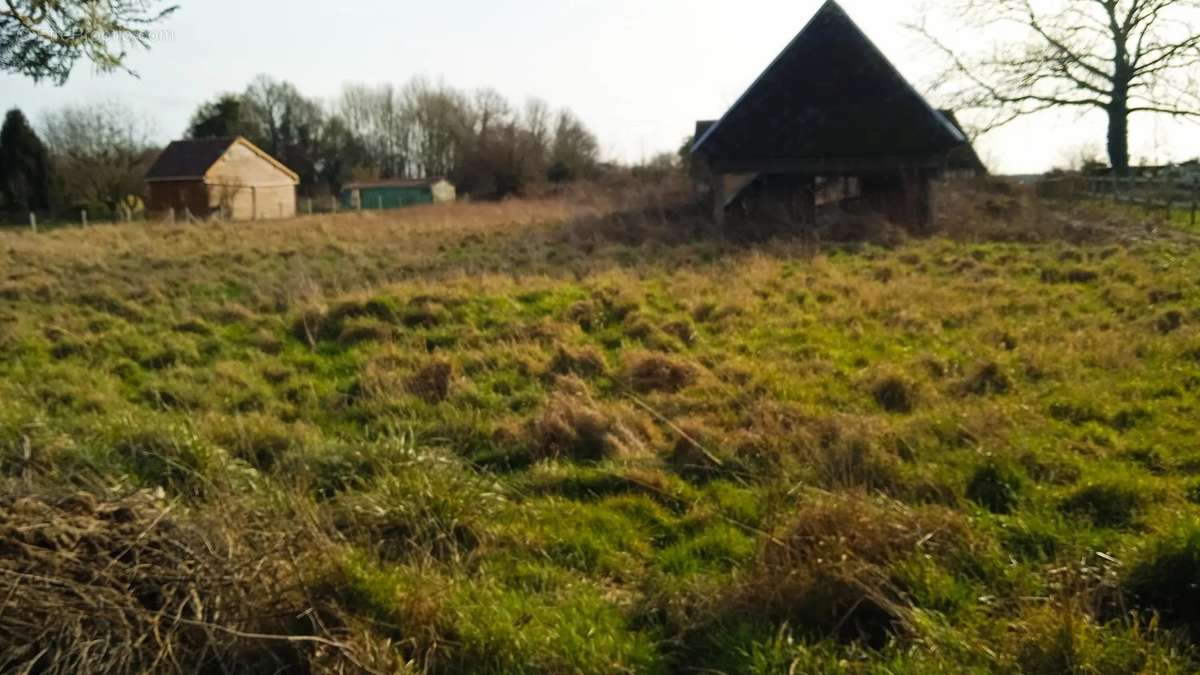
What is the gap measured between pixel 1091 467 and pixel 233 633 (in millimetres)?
4984

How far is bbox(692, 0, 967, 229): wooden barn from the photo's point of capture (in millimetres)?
22453

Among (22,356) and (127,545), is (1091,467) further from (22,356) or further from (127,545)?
(22,356)

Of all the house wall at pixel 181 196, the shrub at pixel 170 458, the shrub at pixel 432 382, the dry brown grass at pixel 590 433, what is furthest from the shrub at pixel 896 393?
the house wall at pixel 181 196

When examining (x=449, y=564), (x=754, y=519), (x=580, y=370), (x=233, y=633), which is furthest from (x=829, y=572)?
(x=580, y=370)

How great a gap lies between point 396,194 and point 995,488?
2269 inches

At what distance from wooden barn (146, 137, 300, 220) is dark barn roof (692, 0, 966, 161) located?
30531 millimetres

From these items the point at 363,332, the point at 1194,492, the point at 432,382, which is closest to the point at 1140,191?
the point at 363,332

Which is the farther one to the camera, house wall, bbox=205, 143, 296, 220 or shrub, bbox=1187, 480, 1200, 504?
house wall, bbox=205, 143, 296, 220

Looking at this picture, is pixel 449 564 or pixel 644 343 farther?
pixel 644 343

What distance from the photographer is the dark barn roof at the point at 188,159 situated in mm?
47938

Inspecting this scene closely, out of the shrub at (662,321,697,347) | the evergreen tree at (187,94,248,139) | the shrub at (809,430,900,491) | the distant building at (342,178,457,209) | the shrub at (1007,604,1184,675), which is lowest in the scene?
the shrub at (1007,604,1184,675)

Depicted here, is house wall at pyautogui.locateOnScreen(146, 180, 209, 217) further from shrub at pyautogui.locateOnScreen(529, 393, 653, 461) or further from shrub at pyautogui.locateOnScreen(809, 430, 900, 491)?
shrub at pyautogui.locateOnScreen(809, 430, 900, 491)

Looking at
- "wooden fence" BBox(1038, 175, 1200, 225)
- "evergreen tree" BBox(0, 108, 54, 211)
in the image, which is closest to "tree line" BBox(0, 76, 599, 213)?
"evergreen tree" BBox(0, 108, 54, 211)

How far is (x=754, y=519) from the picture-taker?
527cm
